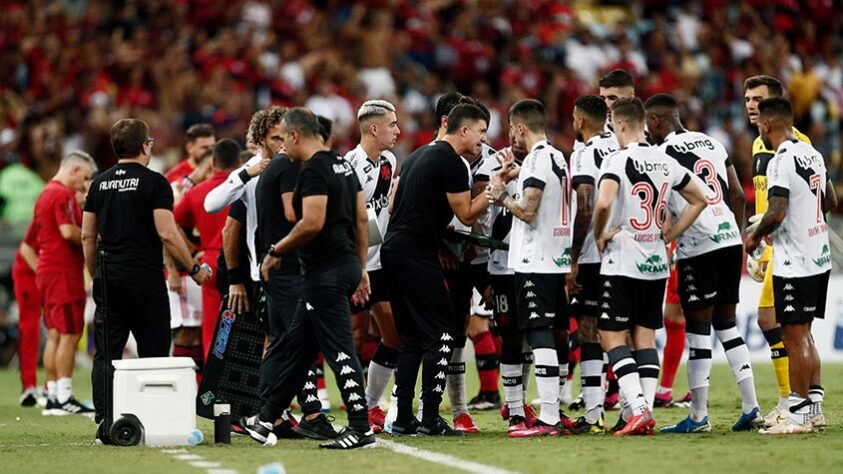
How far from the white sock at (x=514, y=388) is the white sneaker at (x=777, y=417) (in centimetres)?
192

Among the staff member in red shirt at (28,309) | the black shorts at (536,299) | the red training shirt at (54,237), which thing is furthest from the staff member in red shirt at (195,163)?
the black shorts at (536,299)

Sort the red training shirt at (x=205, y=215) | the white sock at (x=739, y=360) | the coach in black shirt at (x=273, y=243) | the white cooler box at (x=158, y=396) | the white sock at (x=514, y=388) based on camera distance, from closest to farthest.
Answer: the coach in black shirt at (x=273, y=243), the white cooler box at (x=158, y=396), the white sock at (x=514, y=388), the white sock at (x=739, y=360), the red training shirt at (x=205, y=215)

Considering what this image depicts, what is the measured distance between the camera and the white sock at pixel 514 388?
37.4ft

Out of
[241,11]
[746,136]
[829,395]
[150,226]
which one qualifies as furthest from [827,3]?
[150,226]

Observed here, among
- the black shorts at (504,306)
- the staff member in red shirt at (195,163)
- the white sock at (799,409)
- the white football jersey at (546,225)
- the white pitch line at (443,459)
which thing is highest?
the staff member in red shirt at (195,163)

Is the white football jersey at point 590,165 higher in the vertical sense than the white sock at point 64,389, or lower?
higher

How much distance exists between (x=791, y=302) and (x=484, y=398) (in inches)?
171

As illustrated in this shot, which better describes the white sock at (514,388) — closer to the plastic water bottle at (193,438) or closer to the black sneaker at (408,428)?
the black sneaker at (408,428)

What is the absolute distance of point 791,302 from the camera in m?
10.8

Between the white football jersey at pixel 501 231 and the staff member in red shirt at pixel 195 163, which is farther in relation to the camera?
the staff member in red shirt at pixel 195 163

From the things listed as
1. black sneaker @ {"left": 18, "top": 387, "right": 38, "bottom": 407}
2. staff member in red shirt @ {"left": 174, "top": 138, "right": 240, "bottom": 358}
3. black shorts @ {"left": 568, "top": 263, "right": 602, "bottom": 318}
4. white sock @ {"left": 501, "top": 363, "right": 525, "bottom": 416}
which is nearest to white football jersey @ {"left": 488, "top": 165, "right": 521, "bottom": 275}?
black shorts @ {"left": 568, "top": 263, "right": 602, "bottom": 318}

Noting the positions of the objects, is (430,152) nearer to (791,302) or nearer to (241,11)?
(791,302)

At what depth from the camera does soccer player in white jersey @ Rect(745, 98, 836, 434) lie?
1081cm

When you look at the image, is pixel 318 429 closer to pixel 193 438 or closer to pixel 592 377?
pixel 193 438
